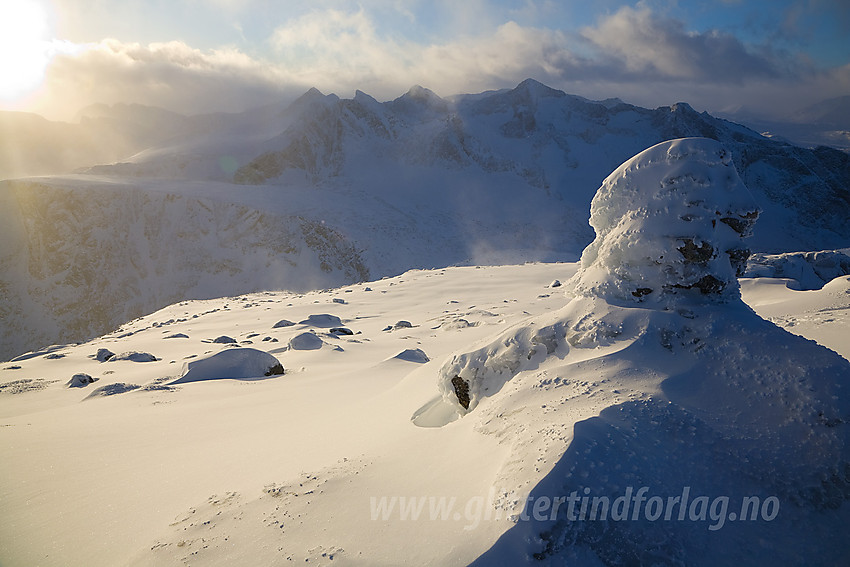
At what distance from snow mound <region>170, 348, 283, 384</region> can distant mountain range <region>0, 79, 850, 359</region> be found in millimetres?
32075

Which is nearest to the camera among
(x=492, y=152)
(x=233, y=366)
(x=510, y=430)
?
(x=510, y=430)

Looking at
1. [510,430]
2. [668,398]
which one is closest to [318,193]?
[510,430]

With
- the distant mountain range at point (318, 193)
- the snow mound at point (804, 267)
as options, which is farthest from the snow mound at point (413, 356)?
the distant mountain range at point (318, 193)

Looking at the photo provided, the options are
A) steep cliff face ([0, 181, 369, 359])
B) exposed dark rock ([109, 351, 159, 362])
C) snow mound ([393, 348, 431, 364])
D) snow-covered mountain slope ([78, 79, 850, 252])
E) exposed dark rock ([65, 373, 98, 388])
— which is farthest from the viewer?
snow-covered mountain slope ([78, 79, 850, 252])

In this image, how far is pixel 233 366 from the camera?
26.6 ft

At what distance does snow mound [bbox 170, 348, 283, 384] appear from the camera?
7891 millimetres

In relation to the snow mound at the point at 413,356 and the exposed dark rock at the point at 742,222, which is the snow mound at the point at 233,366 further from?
the exposed dark rock at the point at 742,222

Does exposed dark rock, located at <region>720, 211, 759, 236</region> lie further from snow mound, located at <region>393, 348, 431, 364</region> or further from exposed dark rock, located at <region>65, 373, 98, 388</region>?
exposed dark rock, located at <region>65, 373, 98, 388</region>

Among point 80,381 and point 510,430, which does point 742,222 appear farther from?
point 80,381

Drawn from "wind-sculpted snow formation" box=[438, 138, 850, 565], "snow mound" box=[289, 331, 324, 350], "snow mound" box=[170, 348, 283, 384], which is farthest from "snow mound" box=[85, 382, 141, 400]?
"wind-sculpted snow formation" box=[438, 138, 850, 565]

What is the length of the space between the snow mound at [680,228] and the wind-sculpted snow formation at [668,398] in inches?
0.5

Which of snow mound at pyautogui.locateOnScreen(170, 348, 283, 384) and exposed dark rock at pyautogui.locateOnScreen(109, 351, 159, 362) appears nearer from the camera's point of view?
snow mound at pyautogui.locateOnScreen(170, 348, 283, 384)

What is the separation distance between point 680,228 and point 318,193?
55842 millimetres

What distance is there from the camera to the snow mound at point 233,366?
311 inches
